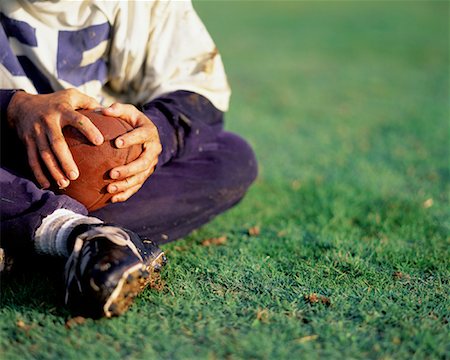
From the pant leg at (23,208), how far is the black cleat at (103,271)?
173 millimetres

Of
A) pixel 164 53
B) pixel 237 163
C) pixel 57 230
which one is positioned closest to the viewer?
pixel 57 230

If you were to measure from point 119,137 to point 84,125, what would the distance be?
145mm

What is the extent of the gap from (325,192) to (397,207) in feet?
1.52

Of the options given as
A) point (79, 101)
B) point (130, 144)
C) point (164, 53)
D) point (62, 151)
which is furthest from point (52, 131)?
point (164, 53)

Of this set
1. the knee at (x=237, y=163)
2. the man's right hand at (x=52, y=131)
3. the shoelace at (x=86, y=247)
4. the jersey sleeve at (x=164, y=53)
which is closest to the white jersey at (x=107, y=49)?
the jersey sleeve at (x=164, y=53)

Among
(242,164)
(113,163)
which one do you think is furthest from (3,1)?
(242,164)

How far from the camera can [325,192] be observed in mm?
A: 4125

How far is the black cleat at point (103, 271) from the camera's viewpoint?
222 centimetres

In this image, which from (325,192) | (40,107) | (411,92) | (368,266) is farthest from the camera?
(411,92)

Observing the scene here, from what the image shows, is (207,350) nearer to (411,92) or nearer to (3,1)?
(3,1)

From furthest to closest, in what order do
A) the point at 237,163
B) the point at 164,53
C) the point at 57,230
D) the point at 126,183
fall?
the point at 237,163
the point at 164,53
the point at 126,183
the point at 57,230

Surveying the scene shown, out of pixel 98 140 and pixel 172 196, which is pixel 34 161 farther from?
pixel 172 196

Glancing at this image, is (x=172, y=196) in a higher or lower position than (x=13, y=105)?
lower

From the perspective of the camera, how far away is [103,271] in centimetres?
221
